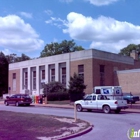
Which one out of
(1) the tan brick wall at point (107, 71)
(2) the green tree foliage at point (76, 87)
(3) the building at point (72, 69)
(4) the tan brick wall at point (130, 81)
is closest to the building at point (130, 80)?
(4) the tan brick wall at point (130, 81)

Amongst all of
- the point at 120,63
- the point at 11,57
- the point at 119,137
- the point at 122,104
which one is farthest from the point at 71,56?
the point at 119,137

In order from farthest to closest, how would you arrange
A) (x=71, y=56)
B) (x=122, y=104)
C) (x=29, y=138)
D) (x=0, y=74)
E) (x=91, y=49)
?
(x=0, y=74) < (x=71, y=56) < (x=91, y=49) < (x=122, y=104) < (x=29, y=138)

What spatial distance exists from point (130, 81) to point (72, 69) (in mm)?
11860

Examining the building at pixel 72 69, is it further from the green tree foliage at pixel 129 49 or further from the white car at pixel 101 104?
the green tree foliage at pixel 129 49

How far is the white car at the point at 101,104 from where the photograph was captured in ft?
79.9

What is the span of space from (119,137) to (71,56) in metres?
44.9

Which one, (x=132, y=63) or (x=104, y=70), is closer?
(x=104, y=70)

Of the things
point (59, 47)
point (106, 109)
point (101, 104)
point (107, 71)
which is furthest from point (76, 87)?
point (59, 47)

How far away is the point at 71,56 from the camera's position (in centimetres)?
5572

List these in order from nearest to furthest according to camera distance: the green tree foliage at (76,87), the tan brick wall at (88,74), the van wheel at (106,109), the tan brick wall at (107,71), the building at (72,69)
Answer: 1. the van wheel at (106,109)
2. the green tree foliage at (76,87)
3. the tan brick wall at (88,74)
4. the tan brick wall at (107,71)
5. the building at (72,69)

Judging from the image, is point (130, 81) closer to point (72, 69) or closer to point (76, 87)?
point (72, 69)

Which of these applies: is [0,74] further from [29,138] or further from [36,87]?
[29,138]

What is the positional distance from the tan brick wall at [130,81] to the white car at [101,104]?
24970mm

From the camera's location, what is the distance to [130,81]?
5159 centimetres
